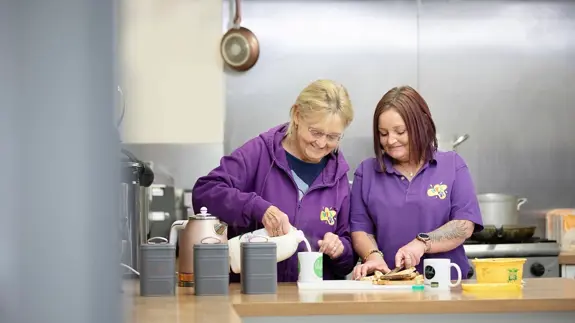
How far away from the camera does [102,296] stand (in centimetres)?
31

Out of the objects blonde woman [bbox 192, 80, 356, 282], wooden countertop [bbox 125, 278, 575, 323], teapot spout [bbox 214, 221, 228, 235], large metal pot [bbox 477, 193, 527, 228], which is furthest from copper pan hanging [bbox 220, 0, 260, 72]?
wooden countertop [bbox 125, 278, 575, 323]

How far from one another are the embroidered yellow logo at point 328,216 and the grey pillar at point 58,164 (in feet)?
7.64

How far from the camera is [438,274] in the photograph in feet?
7.82

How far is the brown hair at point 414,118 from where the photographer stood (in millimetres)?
2643

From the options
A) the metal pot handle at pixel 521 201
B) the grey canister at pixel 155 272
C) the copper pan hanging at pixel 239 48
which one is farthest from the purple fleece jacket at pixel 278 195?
the metal pot handle at pixel 521 201

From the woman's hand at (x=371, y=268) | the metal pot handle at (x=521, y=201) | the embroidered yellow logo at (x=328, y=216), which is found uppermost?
the embroidered yellow logo at (x=328, y=216)

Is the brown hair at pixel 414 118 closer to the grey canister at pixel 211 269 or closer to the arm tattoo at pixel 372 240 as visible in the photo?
the arm tattoo at pixel 372 240

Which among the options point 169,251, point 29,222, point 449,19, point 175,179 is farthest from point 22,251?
point 449,19

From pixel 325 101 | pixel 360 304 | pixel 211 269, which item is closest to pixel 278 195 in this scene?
pixel 325 101

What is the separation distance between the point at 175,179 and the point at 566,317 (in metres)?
2.60

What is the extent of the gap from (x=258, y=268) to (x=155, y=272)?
28 centimetres

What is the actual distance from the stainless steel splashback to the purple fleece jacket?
176 cm

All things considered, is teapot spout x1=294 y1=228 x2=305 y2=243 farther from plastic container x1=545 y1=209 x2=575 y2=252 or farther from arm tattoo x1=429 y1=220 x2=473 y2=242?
plastic container x1=545 y1=209 x2=575 y2=252

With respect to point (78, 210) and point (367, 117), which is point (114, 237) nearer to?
point (78, 210)
